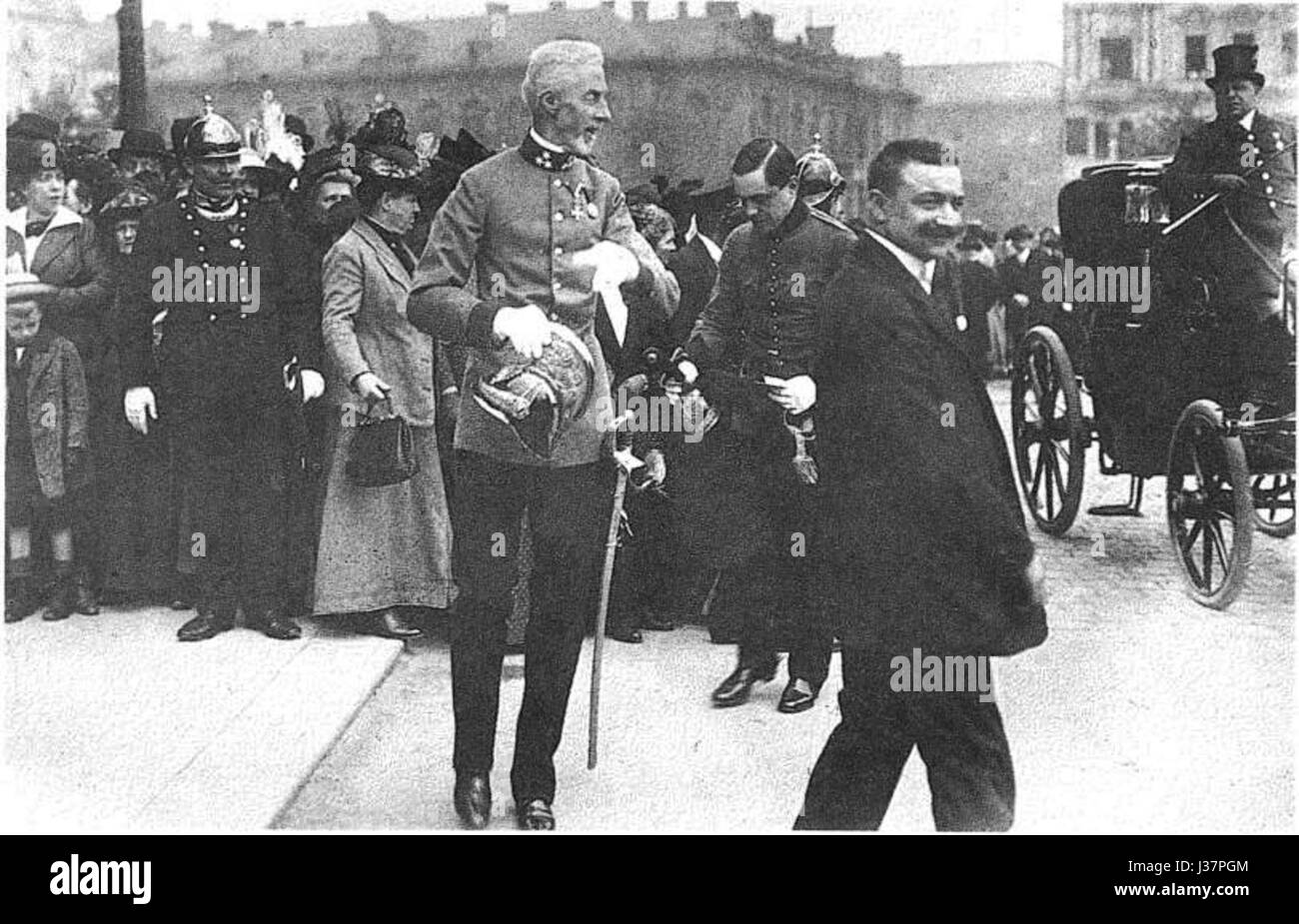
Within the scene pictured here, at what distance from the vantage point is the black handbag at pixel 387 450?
16.6 ft

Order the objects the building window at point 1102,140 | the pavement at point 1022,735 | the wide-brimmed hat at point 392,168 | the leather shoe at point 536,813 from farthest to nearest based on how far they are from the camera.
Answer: the building window at point 1102,140
the wide-brimmed hat at point 392,168
the pavement at point 1022,735
the leather shoe at point 536,813

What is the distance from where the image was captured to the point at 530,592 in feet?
15.3

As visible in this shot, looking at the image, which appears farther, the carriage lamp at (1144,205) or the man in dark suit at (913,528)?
the carriage lamp at (1144,205)

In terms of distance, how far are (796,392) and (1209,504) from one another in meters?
1.51

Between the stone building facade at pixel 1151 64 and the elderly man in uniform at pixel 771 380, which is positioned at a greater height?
the stone building facade at pixel 1151 64

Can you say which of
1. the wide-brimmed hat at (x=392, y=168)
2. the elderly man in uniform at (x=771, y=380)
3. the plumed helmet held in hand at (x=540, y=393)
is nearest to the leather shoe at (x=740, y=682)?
the elderly man in uniform at (x=771, y=380)

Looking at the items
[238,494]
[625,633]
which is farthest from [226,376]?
[625,633]

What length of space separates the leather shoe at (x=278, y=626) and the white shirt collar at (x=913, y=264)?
2246mm

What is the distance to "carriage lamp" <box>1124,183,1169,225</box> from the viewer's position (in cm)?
532

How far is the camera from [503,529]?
457 cm

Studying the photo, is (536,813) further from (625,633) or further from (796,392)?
(796,392)

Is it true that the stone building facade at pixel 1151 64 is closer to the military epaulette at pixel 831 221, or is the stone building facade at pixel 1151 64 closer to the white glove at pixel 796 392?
the military epaulette at pixel 831 221
